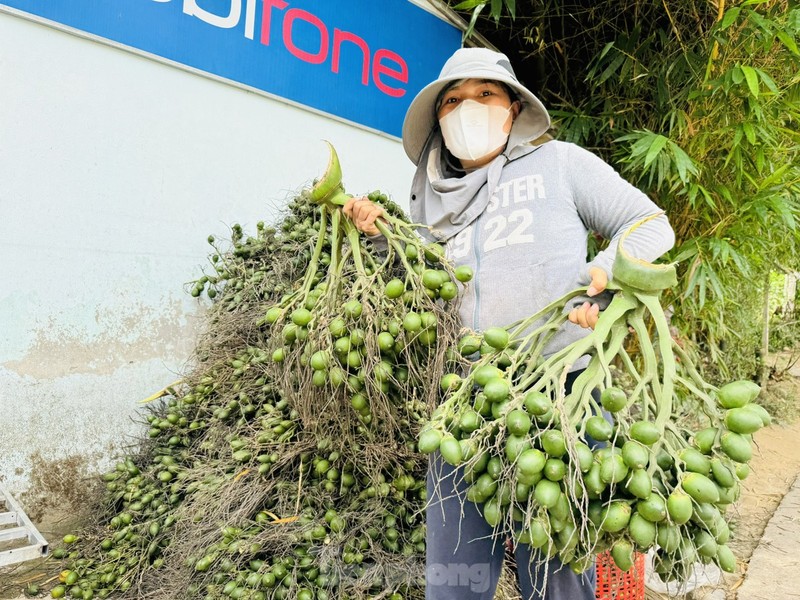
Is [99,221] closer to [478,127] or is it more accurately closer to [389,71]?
[478,127]

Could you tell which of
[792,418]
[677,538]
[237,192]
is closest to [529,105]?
[677,538]

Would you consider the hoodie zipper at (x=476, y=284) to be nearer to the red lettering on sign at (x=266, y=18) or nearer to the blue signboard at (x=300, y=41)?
the blue signboard at (x=300, y=41)

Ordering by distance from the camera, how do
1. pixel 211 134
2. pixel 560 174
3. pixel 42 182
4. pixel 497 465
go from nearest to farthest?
pixel 497 465, pixel 560 174, pixel 42 182, pixel 211 134

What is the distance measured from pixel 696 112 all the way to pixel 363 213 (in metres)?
2.64

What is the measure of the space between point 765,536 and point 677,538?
303cm

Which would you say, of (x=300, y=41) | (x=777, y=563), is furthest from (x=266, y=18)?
(x=777, y=563)

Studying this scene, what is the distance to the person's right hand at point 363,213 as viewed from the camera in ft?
5.01

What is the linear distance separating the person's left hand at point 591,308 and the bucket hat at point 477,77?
0.62 m

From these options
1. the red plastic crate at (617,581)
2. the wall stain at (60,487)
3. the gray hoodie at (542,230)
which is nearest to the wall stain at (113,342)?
the wall stain at (60,487)

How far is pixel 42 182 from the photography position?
2.54 meters

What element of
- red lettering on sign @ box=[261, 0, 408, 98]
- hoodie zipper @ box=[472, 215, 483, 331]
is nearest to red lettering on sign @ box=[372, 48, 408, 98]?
red lettering on sign @ box=[261, 0, 408, 98]

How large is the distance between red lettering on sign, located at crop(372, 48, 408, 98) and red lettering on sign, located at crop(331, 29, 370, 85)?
72 millimetres

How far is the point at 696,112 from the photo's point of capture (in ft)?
10.7

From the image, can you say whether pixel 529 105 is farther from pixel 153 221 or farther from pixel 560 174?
pixel 153 221
